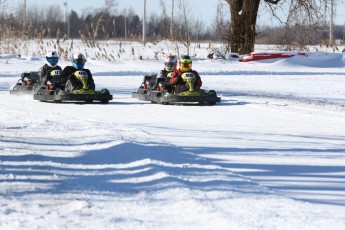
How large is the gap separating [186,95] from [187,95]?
0.07ft

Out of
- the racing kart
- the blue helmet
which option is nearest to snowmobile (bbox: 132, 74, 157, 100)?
the racing kart

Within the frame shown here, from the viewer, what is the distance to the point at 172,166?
822 centimetres

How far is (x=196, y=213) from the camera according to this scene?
20.0 feet

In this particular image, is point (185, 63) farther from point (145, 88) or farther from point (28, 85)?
point (28, 85)

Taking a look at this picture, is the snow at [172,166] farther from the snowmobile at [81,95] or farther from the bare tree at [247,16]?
the bare tree at [247,16]

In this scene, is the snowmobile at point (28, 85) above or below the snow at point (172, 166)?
above

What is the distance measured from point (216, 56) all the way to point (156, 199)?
29201 mm

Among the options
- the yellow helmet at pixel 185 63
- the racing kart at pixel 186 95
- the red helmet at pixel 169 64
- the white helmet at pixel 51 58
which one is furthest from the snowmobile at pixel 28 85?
the yellow helmet at pixel 185 63

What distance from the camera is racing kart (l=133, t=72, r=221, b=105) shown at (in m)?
17.4

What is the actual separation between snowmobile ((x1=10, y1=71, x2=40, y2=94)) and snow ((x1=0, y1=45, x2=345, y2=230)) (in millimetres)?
2492

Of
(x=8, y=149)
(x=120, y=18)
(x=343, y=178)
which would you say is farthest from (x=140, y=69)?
(x=120, y=18)

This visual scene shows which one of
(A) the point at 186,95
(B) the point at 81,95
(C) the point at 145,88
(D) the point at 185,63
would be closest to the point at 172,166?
(A) the point at 186,95

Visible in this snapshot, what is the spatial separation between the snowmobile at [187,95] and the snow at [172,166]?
19.1 inches

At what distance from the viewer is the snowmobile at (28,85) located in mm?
19797
